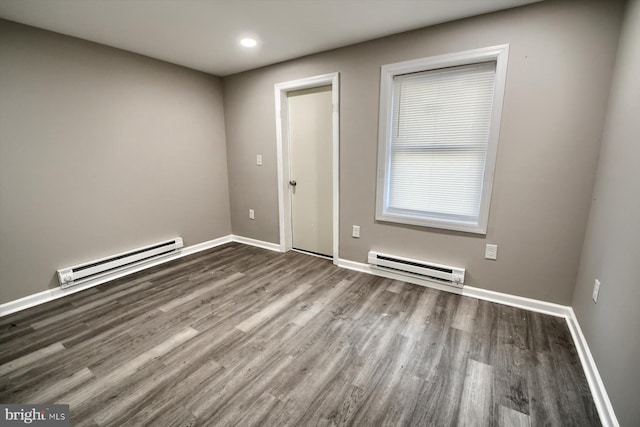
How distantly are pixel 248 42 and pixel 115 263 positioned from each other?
8.63 feet

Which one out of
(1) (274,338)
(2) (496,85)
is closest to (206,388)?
(1) (274,338)

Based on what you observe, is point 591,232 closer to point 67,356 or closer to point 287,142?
point 287,142

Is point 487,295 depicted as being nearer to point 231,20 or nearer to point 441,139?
point 441,139

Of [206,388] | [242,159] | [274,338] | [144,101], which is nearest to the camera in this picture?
[206,388]

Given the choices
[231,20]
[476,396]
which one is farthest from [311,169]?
[476,396]

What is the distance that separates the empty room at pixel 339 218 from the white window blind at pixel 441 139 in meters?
0.02

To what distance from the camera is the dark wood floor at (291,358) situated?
1.44 meters

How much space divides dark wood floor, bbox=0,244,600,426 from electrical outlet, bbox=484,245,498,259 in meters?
0.42

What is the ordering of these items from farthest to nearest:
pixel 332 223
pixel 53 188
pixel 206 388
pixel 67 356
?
pixel 332 223 < pixel 53 188 < pixel 67 356 < pixel 206 388

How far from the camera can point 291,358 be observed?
1812 millimetres

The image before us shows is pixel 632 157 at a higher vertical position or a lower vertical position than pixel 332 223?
higher

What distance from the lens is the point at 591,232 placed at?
1952mm

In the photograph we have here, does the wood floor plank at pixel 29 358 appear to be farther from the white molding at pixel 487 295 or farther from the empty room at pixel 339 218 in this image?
the white molding at pixel 487 295

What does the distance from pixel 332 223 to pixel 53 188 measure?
2734 millimetres
